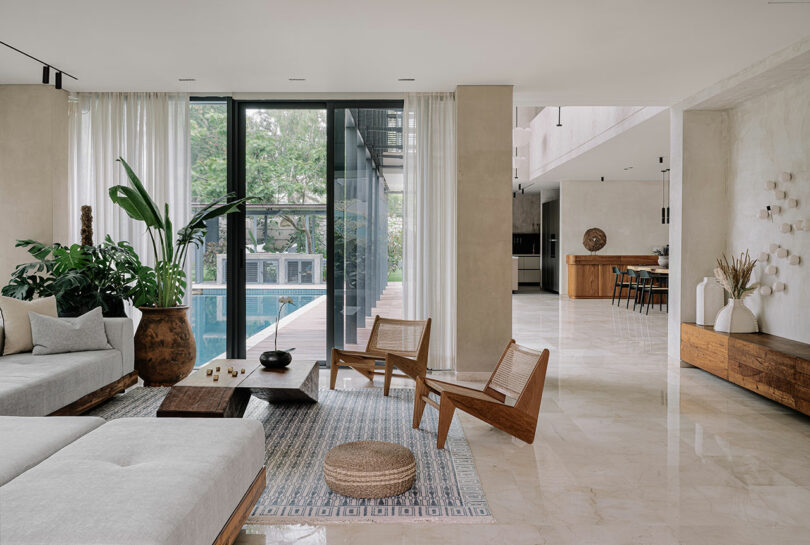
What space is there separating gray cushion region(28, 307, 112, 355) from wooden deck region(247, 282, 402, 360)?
201cm

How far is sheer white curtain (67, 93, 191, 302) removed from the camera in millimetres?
6020

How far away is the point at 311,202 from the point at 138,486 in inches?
191

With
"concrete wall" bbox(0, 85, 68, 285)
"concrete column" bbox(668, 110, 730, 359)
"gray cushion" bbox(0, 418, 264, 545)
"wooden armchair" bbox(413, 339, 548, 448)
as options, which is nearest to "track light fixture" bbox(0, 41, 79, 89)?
"concrete wall" bbox(0, 85, 68, 285)

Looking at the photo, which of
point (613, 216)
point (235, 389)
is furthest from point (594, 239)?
point (235, 389)

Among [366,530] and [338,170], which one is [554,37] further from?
[366,530]

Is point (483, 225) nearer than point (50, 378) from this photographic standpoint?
No

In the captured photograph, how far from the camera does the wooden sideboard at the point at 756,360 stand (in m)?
4.29

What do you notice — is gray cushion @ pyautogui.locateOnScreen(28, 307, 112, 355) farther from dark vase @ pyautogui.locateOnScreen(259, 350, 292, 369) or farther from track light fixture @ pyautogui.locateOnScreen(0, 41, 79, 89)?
track light fixture @ pyautogui.locateOnScreen(0, 41, 79, 89)

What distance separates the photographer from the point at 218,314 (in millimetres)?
7828

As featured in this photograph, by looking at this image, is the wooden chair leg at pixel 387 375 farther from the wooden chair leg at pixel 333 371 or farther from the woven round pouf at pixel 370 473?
the woven round pouf at pixel 370 473

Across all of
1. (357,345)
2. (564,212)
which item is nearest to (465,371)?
(357,345)

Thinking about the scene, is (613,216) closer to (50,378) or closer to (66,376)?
(66,376)

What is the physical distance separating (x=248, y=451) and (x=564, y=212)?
43.7 ft

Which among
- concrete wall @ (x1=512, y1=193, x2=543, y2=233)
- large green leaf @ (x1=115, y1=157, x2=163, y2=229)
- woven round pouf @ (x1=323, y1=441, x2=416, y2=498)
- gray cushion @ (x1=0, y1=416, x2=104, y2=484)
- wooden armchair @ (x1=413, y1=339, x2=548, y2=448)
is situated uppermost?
concrete wall @ (x1=512, y1=193, x2=543, y2=233)
